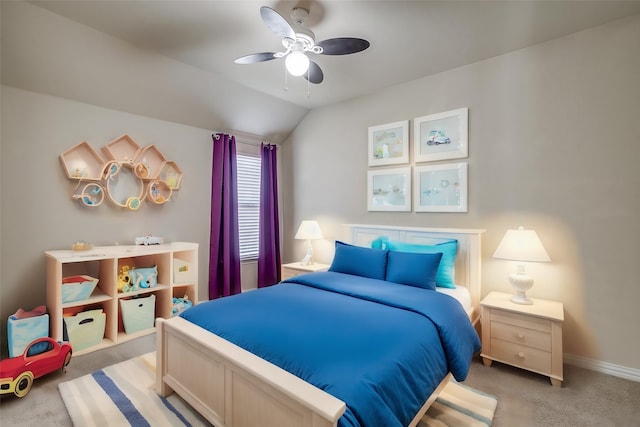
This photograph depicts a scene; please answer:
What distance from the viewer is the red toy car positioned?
1.96 meters

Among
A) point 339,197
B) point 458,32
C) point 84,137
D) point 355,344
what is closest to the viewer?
point 355,344

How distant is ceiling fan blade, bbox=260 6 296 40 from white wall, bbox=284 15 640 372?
6.30 ft

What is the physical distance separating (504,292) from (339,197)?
2187 millimetres

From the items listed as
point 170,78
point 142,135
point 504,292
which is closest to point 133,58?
point 170,78

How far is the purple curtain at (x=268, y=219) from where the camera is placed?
453 centimetres

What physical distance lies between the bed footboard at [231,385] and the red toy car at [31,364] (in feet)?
2.74

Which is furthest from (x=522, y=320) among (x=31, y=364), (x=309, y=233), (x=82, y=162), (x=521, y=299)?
(x=82, y=162)

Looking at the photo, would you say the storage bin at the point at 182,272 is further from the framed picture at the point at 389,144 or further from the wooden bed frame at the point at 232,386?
the framed picture at the point at 389,144

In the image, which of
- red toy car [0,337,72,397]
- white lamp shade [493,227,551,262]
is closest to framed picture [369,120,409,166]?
white lamp shade [493,227,551,262]

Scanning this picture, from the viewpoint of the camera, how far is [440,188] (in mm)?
3229

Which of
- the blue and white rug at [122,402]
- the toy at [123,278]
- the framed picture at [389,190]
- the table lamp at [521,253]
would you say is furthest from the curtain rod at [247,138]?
the table lamp at [521,253]

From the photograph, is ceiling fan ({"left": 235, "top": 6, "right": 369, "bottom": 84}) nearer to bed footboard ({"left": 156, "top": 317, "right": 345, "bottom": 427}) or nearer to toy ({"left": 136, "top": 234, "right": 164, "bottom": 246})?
bed footboard ({"left": 156, "top": 317, "right": 345, "bottom": 427})

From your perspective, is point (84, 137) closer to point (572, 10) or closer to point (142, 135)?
point (142, 135)

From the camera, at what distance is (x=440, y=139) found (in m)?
3.22
